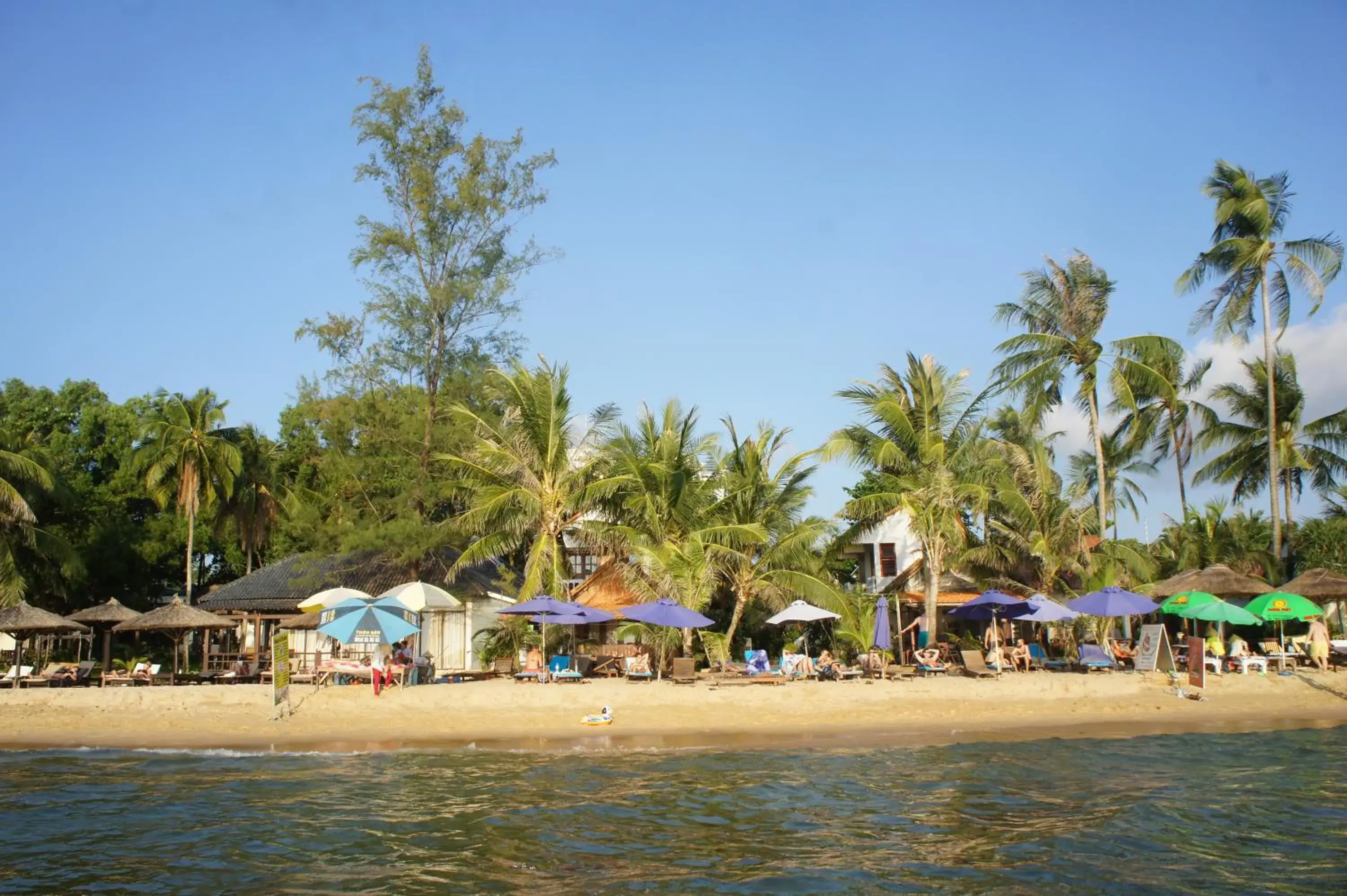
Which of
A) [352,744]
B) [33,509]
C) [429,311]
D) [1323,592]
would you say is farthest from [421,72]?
[1323,592]

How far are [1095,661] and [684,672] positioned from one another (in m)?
9.42

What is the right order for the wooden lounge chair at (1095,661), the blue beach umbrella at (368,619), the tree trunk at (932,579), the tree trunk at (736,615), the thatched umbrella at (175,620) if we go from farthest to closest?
the tree trunk at (932,579), the tree trunk at (736,615), the thatched umbrella at (175,620), the wooden lounge chair at (1095,661), the blue beach umbrella at (368,619)

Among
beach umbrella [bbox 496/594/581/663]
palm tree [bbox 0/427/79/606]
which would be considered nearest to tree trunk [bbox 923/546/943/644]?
beach umbrella [bbox 496/594/581/663]

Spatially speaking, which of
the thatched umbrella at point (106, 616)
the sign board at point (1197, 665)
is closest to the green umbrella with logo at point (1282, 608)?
the sign board at point (1197, 665)

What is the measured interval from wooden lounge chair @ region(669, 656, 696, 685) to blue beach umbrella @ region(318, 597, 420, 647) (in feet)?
18.4

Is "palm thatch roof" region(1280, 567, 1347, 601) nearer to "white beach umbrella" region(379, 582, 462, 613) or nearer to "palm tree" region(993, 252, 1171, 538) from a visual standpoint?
"palm tree" region(993, 252, 1171, 538)

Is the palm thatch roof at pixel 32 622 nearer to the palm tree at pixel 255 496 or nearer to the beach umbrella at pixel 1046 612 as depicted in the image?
the palm tree at pixel 255 496

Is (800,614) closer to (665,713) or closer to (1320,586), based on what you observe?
(665,713)

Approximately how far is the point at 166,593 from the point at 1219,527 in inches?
1614

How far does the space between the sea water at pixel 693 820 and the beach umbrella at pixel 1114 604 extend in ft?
14.6

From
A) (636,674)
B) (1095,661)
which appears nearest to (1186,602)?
(1095,661)

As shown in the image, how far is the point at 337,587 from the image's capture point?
3003 cm

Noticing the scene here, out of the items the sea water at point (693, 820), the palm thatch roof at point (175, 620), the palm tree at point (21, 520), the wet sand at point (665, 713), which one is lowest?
the sea water at point (693, 820)

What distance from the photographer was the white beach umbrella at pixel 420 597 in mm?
23469
